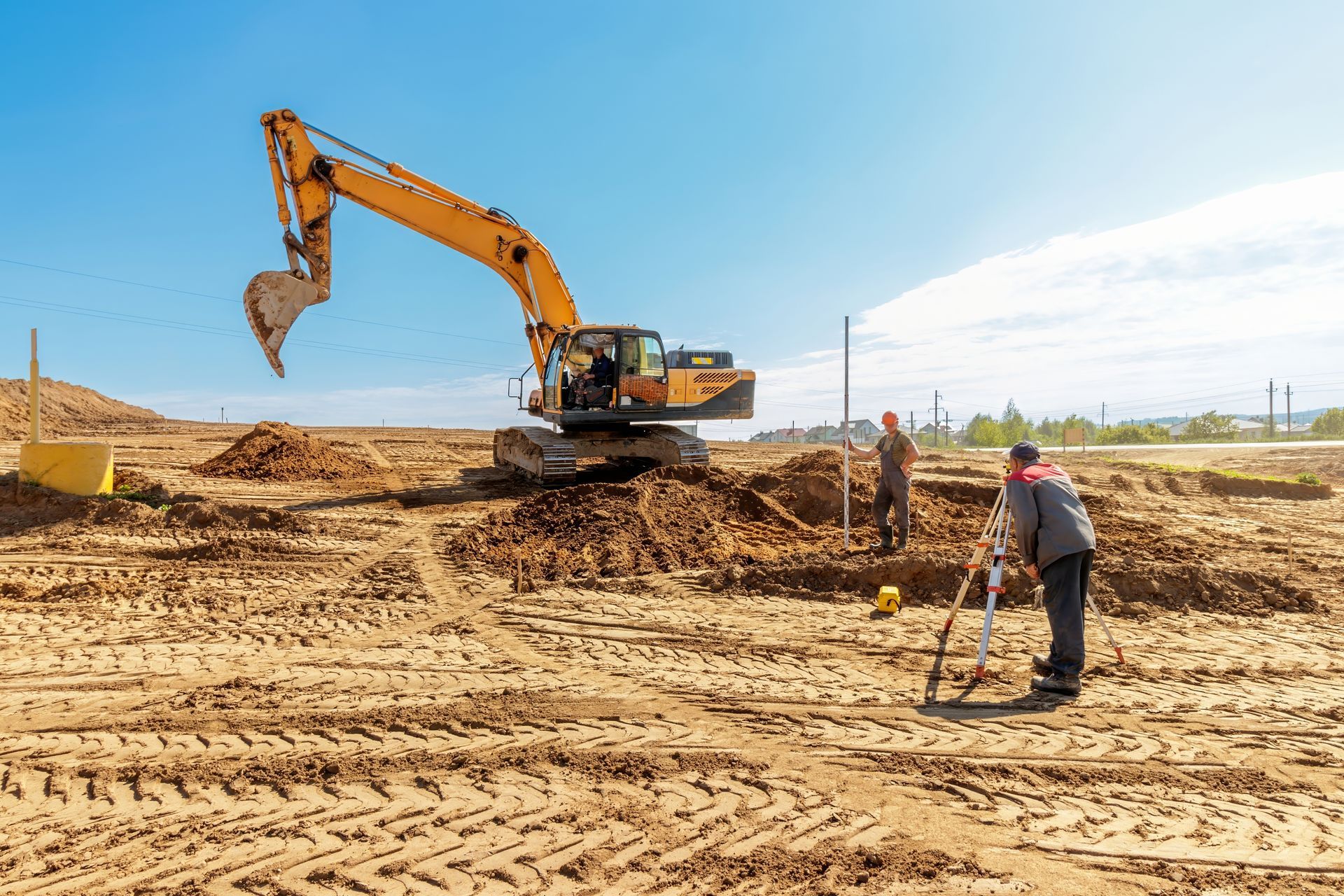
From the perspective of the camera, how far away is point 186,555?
869 centimetres

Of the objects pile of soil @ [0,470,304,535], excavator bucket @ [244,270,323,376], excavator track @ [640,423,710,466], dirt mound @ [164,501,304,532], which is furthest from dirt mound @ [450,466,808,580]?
excavator bucket @ [244,270,323,376]

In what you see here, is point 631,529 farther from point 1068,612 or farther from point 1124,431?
point 1124,431

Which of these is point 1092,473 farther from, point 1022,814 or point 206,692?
point 206,692

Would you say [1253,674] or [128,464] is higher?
[128,464]

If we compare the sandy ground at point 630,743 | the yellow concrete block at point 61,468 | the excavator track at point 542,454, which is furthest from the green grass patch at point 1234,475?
the yellow concrete block at point 61,468

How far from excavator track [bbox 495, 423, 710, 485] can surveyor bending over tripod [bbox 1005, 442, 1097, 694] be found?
9.00 meters

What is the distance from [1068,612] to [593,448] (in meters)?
10.1

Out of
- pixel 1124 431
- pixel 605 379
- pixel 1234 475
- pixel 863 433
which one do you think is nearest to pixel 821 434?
pixel 863 433

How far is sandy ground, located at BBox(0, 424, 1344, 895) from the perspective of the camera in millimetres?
3045

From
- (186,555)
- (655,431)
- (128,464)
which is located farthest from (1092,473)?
(128,464)

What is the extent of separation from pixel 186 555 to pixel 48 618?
2.27 meters

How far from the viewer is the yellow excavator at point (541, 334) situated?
12.0 metres

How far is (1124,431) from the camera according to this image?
163ft

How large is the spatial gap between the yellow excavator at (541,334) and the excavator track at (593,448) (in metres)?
0.03
